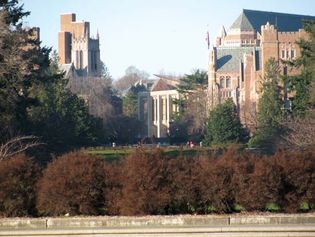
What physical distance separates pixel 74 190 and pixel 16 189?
5.43ft

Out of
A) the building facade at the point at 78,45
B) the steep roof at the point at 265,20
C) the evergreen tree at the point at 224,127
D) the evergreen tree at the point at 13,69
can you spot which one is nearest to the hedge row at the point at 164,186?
the evergreen tree at the point at 13,69

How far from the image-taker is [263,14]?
5906 inches

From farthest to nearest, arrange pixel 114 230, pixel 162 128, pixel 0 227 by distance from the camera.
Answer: pixel 162 128 < pixel 0 227 < pixel 114 230

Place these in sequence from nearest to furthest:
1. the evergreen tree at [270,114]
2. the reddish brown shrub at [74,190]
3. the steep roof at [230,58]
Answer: the reddish brown shrub at [74,190], the evergreen tree at [270,114], the steep roof at [230,58]

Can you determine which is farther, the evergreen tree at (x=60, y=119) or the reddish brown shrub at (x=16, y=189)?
the evergreen tree at (x=60, y=119)

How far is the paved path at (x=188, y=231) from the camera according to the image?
2188 cm

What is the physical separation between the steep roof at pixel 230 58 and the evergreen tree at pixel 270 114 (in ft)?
133

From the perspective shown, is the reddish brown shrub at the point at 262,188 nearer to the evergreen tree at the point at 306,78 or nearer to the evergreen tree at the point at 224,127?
the evergreen tree at the point at 306,78

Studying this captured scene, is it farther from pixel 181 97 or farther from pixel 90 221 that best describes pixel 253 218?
pixel 181 97

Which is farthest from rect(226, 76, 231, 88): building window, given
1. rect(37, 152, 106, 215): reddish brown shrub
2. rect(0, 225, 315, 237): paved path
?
rect(0, 225, 315, 237): paved path

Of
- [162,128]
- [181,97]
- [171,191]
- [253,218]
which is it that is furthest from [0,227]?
[162,128]

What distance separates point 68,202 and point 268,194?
5.12m

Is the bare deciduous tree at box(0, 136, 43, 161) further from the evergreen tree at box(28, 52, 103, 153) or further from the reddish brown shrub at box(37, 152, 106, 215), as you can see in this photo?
the evergreen tree at box(28, 52, 103, 153)

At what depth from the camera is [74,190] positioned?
26.0m
